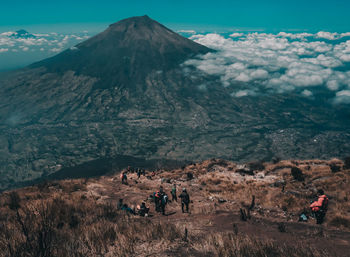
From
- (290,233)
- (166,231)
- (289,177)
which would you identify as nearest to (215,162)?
(289,177)

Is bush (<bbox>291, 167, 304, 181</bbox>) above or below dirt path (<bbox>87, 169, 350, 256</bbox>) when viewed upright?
below

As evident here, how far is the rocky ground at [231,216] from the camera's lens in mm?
6363

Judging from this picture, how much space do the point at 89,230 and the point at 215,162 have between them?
29.5 metres

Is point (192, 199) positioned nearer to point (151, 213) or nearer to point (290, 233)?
point (151, 213)

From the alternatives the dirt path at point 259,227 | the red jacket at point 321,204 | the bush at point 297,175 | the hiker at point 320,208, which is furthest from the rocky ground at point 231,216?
the red jacket at point 321,204

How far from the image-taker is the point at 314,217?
12.6 meters

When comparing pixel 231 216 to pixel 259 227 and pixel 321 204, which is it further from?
pixel 321 204

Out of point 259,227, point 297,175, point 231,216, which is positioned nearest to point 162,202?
point 231,216

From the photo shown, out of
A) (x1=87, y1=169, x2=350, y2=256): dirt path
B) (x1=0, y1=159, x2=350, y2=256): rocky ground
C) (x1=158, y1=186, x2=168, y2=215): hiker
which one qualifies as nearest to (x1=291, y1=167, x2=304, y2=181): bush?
(x1=0, y1=159, x2=350, y2=256): rocky ground

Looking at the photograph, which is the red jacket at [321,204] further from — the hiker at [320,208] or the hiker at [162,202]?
the hiker at [162,202]

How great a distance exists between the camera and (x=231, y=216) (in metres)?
12.3

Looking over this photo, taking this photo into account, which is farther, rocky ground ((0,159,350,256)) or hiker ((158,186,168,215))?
hiker ((158,186,168,215))

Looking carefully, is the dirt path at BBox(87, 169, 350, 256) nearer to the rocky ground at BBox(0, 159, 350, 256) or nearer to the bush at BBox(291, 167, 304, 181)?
the rocky ground at BBox(0, 159, 350, 256)

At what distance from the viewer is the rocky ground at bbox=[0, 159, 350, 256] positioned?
20.9 ft
